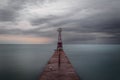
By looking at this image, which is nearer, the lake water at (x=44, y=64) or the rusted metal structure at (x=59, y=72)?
the rusted metal structure at (x=59, y=72)

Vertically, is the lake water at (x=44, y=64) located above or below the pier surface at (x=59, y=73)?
below

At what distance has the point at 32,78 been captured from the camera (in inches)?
1010

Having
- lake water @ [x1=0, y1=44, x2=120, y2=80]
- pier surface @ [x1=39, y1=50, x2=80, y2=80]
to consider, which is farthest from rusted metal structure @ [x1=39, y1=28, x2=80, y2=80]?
lake water @ [x1=0, y1=44, x2=120, y2=80]

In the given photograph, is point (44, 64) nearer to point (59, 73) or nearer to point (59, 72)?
point (59, 72)

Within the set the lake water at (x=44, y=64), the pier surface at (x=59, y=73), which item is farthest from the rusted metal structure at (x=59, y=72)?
the lake water at (x=44, y=64)

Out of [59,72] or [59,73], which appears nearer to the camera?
[59,73]

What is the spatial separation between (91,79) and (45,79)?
23.0 meters

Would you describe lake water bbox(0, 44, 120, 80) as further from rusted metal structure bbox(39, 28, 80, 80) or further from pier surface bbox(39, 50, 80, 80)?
pier surface bbox(39, 50, 80, 80)

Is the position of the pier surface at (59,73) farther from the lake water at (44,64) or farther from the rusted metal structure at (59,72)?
the lake water at (44,64)

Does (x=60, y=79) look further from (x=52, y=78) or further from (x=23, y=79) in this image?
(x=23, y=79)

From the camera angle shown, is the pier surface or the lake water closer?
the pier surface

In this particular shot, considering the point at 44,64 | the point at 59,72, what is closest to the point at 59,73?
the point at 59,72

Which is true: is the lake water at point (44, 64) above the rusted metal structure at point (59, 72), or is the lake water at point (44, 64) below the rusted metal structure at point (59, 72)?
below

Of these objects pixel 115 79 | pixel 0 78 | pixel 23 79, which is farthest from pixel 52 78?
pixel 115 79
